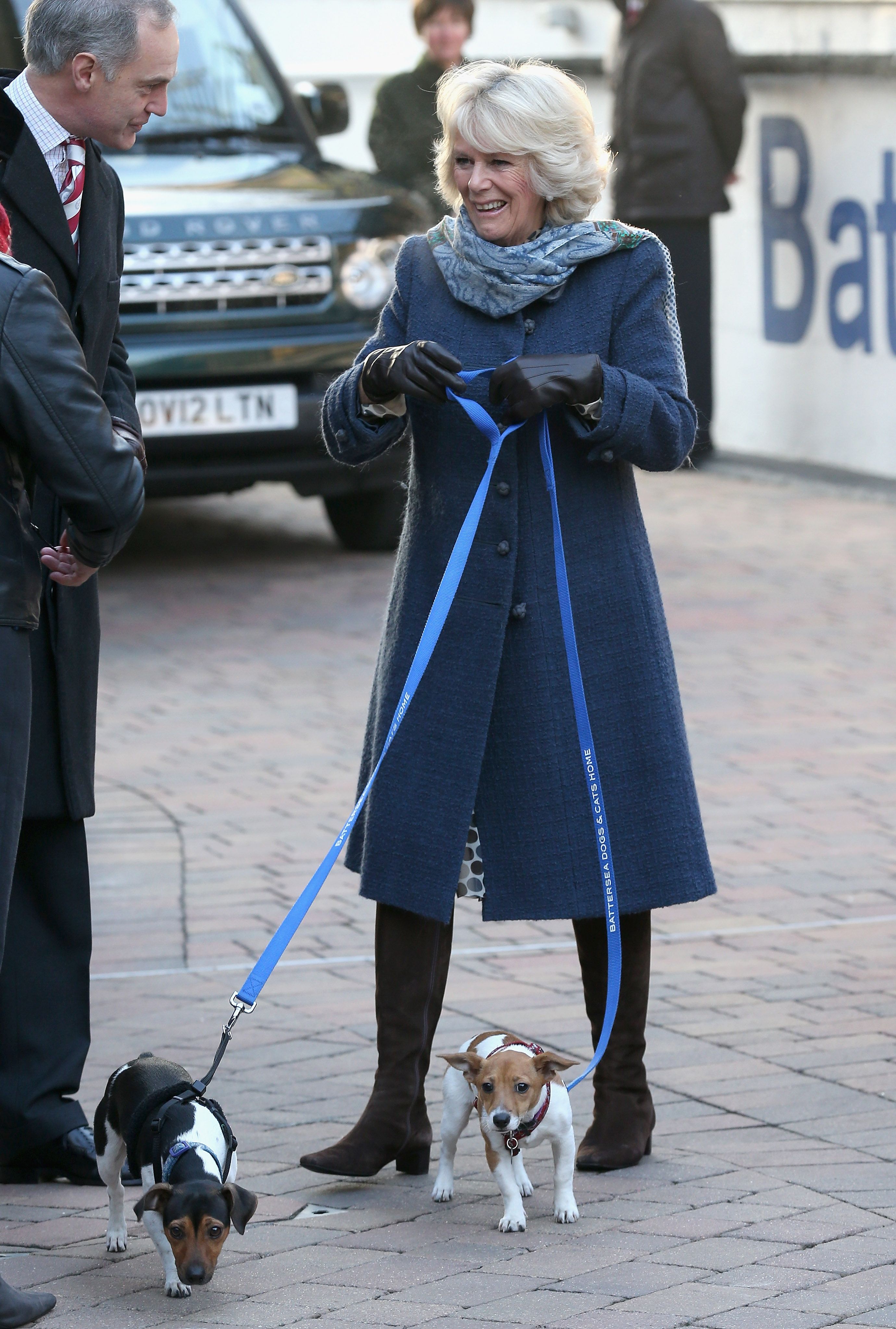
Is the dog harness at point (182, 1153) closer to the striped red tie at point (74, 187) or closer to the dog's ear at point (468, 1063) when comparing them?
the dog's ear at point (468, 1063)

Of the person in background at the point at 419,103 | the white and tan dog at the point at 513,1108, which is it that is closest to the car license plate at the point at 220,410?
the person in background at the point at 419,103

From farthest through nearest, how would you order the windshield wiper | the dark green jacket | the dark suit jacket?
the dark green jacket
the windshield wiper
the dark suit jacket

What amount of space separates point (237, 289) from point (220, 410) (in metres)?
0.54

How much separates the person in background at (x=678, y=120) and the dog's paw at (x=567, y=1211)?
28.4 feet

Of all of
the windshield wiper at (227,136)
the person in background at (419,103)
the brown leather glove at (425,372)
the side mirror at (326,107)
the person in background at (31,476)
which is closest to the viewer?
the person in background at (31,476)

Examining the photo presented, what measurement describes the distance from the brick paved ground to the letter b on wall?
3528 mm

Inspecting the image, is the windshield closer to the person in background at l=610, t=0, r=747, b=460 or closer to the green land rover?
the green land rover

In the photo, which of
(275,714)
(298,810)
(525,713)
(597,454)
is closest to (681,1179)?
(525,713)

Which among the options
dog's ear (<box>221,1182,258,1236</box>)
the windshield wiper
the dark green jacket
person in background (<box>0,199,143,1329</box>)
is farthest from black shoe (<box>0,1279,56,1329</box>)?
the dark green jacket

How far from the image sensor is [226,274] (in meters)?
9.59

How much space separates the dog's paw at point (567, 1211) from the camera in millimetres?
3678

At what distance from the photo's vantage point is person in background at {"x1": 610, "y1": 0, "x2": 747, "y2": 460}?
1214 centimetres

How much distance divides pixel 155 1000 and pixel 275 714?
2853mm

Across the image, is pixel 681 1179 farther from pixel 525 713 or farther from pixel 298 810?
pixel 298 810
